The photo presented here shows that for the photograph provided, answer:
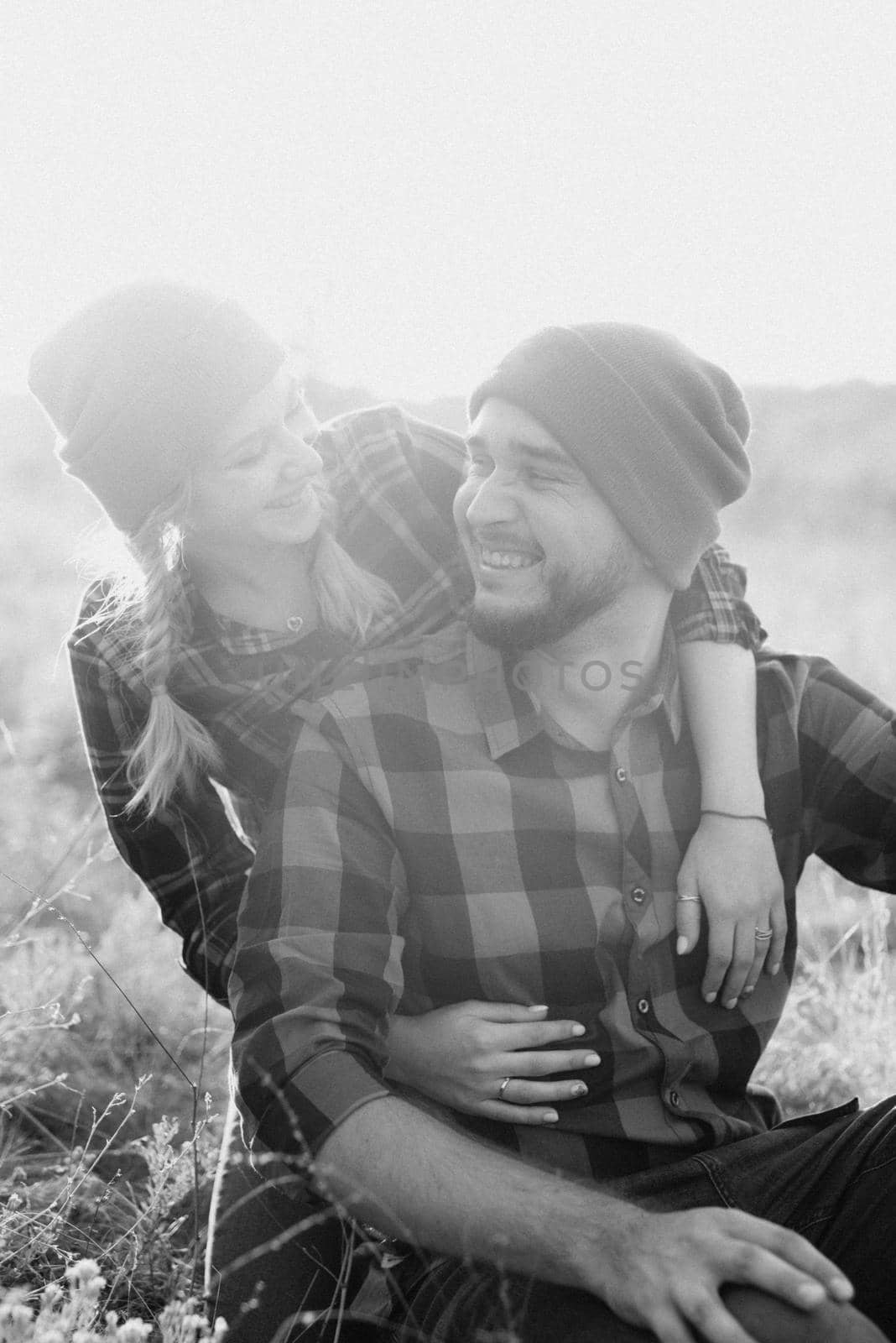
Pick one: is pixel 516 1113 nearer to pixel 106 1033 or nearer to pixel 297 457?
pixel 297 457

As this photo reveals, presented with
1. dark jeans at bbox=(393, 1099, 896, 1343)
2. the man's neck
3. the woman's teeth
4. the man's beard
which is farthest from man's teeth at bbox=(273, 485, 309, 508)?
dark jeans at bbox=(393, 1099, 896, 1343)

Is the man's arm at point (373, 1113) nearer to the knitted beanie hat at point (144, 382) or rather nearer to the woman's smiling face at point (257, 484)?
the woman's smiling face at point (257, 484)

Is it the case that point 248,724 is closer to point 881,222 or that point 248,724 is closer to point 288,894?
point 288,894

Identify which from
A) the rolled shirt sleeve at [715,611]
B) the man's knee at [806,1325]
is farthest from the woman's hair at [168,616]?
the man's knee at [806,1325]

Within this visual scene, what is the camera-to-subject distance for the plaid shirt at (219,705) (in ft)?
8.11

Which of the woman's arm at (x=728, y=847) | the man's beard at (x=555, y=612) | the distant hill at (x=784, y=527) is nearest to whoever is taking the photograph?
the woman's arm at (x=728, y=847)

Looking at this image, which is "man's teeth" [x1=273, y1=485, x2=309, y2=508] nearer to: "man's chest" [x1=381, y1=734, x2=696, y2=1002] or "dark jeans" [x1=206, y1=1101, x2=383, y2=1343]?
"man's chest" [x1=381, y1=734, x2=696, y2=1002]

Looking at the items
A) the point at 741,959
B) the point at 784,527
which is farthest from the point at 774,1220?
the point at 784,527

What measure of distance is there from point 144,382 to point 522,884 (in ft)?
4.26

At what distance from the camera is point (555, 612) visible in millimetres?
2250

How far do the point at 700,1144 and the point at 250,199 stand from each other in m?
5.48

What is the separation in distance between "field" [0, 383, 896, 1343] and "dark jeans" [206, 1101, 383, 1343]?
2.9 inches

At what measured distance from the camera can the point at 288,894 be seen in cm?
189

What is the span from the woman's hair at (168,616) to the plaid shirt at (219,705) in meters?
0.04
